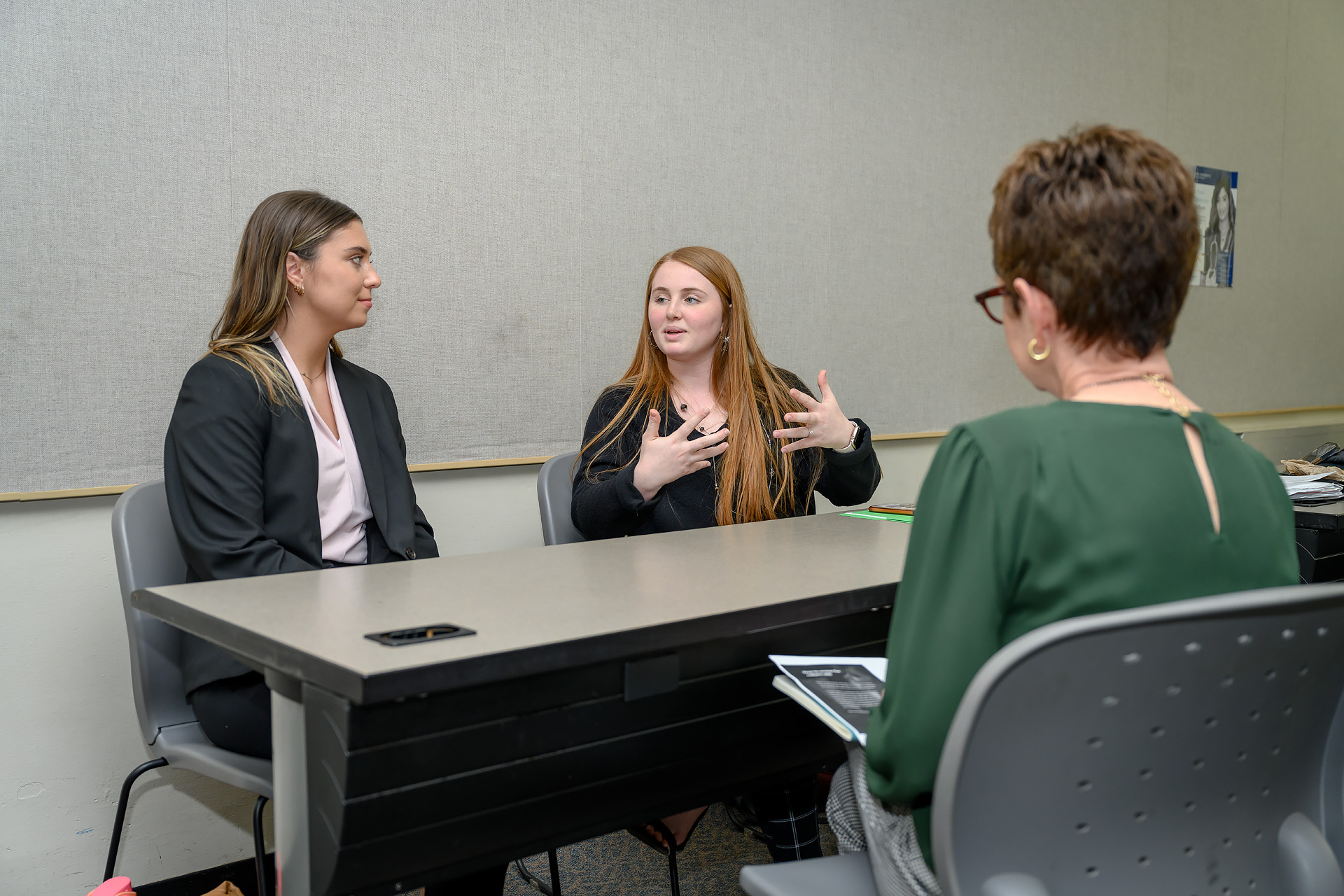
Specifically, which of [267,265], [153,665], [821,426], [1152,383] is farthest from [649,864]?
[1152,383]

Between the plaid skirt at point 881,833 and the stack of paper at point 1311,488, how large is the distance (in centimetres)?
145

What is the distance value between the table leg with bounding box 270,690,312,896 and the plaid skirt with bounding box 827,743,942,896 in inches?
22.8

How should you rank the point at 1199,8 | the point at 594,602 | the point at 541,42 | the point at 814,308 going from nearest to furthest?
1. the point at 594,602
2. the point at 541,42
3. the point at 814,308
4. the point at 1199,8

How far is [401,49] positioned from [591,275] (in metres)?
0.69

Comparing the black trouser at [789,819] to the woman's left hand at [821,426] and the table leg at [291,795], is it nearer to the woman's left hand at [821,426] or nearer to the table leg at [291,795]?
the woman's left hand at [821,426]

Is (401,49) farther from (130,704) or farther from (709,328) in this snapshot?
(130,704)

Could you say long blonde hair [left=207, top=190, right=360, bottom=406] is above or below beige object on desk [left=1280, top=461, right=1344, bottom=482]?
above

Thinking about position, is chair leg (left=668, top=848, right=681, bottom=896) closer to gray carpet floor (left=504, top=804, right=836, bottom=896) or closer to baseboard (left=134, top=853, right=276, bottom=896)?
gray carpet floor (left=504, top=804, right=836, bottom=896)

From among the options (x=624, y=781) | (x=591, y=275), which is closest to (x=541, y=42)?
(x=591, y=275)

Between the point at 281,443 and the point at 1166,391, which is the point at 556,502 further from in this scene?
the point at 1166,391

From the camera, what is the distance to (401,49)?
2.33 metres

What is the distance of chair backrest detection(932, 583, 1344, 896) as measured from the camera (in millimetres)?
795

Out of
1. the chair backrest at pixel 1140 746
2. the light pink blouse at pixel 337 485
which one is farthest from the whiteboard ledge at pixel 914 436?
the chair backrest at pixel 1140 746

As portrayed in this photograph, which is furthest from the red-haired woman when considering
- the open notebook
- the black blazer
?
the open notebook
